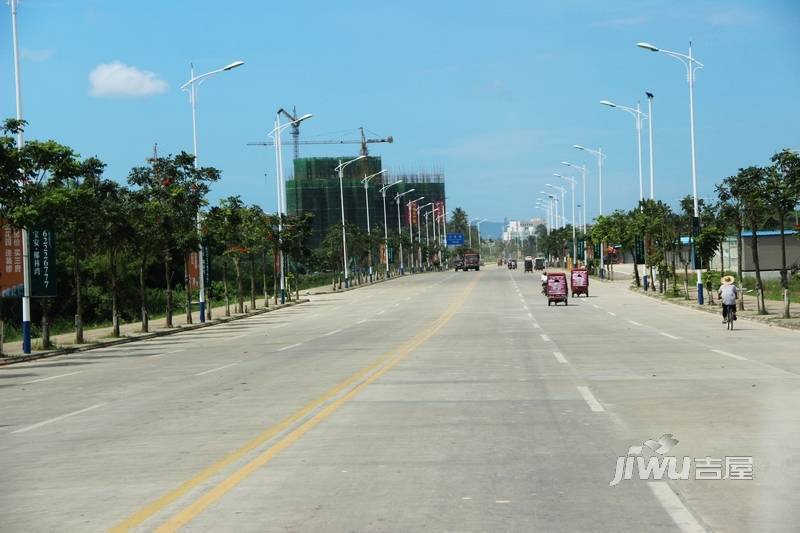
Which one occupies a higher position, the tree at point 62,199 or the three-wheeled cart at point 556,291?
the tree at point 62,199

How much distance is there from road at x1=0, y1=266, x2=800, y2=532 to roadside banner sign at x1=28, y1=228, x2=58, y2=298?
6.26 metres

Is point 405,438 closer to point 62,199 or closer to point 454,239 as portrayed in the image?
point 62,199

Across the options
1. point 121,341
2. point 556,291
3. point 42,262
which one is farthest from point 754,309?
point 42,262

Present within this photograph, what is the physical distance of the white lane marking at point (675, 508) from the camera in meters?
7.00

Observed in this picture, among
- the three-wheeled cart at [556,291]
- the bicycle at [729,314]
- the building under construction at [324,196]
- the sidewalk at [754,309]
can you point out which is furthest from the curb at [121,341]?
the building under construction at [324,196]

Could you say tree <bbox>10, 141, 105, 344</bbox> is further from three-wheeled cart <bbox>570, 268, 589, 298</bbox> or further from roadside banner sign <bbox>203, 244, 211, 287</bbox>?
three-wheeled cart <bbox>570, 268, 589, 298</bbox>

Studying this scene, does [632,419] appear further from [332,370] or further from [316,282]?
[316,282]

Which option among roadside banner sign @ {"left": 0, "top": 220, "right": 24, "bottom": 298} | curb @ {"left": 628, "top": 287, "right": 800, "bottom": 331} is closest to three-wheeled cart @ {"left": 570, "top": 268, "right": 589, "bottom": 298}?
curb @ {"left": 628, "top": 287, "right": 800, "bottom": 331}

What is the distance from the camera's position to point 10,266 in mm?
53062

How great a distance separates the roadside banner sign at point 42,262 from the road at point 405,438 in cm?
626

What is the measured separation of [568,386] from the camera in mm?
15977

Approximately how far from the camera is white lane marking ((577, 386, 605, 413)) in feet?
43.4

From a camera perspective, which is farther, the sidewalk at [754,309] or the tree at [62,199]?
the sidewalk at [754,309]

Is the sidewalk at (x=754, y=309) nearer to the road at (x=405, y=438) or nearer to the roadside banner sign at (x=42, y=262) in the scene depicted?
the road at (x=405, y=438)
